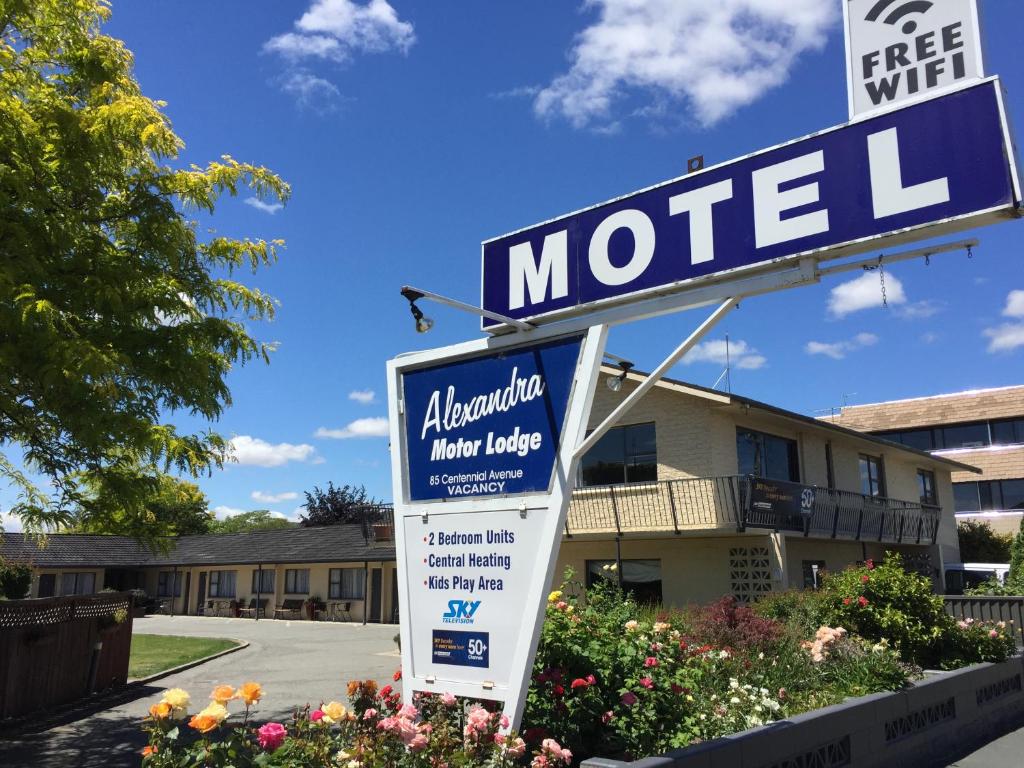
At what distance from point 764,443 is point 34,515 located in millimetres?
18293

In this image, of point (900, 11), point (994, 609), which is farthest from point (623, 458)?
point (900, 11)

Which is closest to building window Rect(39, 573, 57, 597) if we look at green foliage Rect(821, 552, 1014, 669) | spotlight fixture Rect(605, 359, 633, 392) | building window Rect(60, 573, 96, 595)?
building window Rect(60, 573, 96, 595)

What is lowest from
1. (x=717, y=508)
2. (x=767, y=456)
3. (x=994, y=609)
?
(x=994, y=609)

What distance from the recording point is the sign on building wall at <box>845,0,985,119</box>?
4871 millimetres

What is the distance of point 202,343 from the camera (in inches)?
355

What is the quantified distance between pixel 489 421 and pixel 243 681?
41.0ft

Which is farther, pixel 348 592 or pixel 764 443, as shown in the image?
pixel 348 592

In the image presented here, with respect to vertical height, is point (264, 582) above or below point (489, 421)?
below

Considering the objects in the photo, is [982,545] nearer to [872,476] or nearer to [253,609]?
[872,476]

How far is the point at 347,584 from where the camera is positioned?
127 feet

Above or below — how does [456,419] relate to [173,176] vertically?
below

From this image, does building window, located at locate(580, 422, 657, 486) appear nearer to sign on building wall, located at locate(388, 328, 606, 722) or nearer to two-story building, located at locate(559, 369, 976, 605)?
two-story building, located at locate(559, 369, 976, 605)

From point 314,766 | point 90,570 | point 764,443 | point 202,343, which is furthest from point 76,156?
point 90,570

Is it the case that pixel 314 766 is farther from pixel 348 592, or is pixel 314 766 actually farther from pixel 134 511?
pixel 348 592
